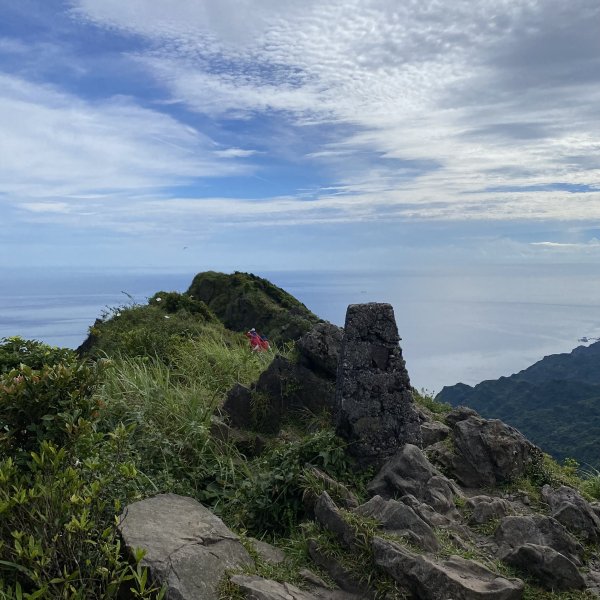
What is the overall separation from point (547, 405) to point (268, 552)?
6380 cm

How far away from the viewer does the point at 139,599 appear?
19.1 ft

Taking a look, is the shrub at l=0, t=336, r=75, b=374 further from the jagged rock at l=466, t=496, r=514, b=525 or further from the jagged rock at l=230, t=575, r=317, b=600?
the jagged rock at l=466, t=496, r=514, b=525

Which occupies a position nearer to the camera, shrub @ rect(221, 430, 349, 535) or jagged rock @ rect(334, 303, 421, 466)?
shrub @ rect(221, 430, 349, 535)

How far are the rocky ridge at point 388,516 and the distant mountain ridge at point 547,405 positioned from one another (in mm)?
31851

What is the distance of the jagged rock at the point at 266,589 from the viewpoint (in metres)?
5.83

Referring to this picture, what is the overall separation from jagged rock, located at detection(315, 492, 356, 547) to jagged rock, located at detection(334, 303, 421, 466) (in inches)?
60.2

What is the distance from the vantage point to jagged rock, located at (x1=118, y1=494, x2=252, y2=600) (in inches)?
231

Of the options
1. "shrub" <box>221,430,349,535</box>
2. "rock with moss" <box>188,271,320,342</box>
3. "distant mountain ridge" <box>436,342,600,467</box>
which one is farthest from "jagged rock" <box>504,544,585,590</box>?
"distant mountain ridge" <box>436,342,600,467</box>

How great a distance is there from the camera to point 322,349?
1057 centimetres

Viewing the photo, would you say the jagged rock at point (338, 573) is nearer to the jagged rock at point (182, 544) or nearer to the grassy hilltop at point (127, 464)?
the grassy hilltop at point (127, 464)

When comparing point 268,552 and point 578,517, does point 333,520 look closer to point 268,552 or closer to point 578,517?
point 268,552

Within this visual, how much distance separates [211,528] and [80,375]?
230cm

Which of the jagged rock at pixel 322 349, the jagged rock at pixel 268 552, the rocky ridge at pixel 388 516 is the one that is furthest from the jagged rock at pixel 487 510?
the jagged rock at pixel 322 349

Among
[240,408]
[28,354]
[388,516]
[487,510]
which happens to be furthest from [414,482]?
[28,354]
